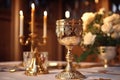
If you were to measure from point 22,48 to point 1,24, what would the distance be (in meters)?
0.39

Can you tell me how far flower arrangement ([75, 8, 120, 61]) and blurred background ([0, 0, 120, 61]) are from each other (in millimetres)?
1670

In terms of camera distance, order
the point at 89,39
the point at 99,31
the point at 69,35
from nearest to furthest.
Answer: the point at 69,35 → the point at 89,39 → the point at 99,31

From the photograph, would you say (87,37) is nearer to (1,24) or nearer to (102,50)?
(102,50)

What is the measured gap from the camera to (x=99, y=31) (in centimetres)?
170

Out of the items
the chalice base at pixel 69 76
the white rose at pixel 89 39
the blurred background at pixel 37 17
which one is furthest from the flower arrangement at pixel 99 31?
the blurred background at pixel 37 17

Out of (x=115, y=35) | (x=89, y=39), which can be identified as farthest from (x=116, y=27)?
(x=89, y=39)

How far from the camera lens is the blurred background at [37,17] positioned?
10.7 ft

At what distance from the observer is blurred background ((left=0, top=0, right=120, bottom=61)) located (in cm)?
327

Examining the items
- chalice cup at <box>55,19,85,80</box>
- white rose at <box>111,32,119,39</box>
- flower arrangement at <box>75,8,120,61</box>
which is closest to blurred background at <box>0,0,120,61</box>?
flower arrangement at <box>75,8,120,61</box>

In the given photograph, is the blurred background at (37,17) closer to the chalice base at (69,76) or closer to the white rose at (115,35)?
the white rose at (115,35)

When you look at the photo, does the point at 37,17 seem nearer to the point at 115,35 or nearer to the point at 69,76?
the point at 115,35

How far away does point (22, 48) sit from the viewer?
131 inches

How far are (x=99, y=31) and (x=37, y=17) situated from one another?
207 cm

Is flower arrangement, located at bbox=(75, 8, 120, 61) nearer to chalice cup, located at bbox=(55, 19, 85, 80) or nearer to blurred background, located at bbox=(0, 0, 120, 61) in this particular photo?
chalice cup, located at bbox=(55, 19, 85, 80)
